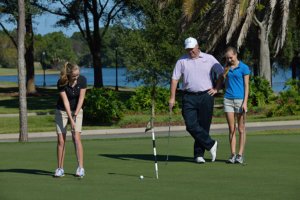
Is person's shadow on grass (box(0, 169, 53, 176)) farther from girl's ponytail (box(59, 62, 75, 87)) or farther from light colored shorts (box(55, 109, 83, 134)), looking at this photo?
girl's ponytail (box(59, 62, 75, 87))

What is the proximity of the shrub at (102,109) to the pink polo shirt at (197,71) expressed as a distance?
58.9 feet

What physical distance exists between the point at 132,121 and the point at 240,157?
17.7 m

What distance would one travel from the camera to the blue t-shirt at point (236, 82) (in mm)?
11258

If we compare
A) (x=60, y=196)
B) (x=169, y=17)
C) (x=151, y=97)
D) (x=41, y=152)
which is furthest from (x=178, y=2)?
(x=60, y=196)

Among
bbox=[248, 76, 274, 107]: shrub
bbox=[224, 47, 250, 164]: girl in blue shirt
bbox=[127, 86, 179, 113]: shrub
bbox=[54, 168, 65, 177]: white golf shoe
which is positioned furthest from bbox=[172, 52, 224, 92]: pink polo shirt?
bbox=[248, 76, 274, 107]: shrub

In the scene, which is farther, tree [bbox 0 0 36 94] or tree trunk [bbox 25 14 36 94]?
tree trunk [bbox 25 14 36 94]

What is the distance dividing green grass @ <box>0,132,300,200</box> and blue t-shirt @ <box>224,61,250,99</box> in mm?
1138

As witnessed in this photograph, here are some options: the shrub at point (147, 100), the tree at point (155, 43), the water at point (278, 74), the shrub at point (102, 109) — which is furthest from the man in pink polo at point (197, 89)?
the water at point (278, 74)

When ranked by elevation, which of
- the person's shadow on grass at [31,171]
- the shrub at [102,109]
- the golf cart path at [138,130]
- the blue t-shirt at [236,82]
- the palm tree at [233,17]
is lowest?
the golf cart path at [138,130]

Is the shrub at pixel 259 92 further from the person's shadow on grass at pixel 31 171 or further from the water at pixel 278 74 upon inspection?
the person's shadow on grass at pixel 31 171

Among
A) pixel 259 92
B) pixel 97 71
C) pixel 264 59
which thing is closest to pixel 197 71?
pixel 259 92

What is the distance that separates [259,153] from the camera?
12852 millimetres

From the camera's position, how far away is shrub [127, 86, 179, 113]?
32.2 meters

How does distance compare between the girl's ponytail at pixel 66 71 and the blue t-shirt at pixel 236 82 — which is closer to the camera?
the girl's ponytail at pixel 66 71
